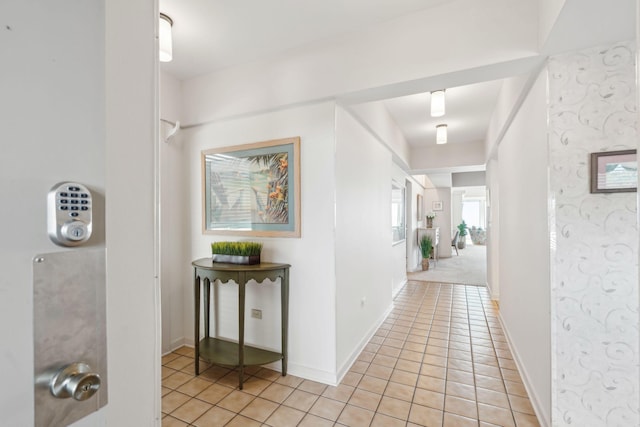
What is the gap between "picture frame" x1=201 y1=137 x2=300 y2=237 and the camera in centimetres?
242

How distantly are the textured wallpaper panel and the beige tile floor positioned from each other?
49 cm

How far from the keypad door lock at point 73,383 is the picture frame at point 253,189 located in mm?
1795

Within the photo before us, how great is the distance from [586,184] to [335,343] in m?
1.88

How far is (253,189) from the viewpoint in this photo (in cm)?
258

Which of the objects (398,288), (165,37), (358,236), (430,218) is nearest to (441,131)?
(358,236)

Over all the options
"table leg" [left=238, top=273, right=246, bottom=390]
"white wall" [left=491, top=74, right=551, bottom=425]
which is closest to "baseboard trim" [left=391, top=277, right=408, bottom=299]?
"white wall" [left=491, top=74, right=551, bottom=425]

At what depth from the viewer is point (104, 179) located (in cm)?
73

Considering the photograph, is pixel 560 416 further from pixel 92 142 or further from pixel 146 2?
pixel 146 2

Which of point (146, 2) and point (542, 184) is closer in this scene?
point (146, 2)

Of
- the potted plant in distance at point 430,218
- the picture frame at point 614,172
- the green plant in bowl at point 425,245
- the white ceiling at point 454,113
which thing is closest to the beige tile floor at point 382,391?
the picture frame at point 614,172

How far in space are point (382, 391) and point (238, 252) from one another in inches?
59.5

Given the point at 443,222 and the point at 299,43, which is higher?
the point at 299,43

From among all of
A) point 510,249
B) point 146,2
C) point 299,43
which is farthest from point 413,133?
point 146,2

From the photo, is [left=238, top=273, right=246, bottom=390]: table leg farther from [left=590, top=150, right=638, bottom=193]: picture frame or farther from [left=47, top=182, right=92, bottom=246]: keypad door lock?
[left=590, top=150, right=638, bottom=193]: picture frame
